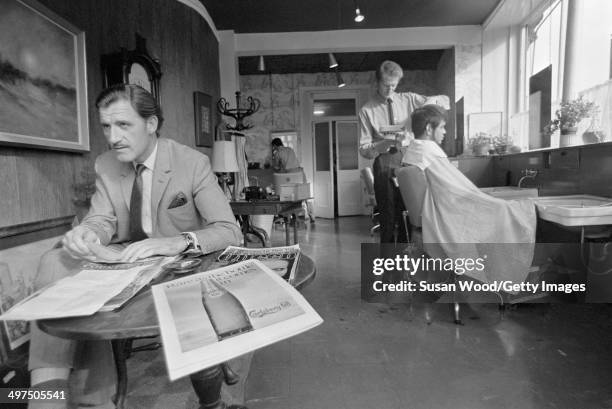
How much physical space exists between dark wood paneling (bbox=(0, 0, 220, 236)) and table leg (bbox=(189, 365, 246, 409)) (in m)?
1.31

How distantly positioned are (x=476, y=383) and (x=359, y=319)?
90 cm

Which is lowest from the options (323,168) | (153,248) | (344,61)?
(153,248)

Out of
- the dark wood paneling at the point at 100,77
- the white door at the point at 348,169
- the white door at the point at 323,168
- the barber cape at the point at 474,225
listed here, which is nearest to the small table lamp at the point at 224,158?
the dark wood paneling at the point at 100,77

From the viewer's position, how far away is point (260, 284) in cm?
79

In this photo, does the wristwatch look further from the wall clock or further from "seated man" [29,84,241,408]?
the wall clock

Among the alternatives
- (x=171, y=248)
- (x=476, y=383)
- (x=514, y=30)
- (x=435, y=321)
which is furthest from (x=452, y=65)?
(x=171, y=248)

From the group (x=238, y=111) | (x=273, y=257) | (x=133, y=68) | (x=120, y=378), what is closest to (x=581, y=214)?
(x=273, y=257)

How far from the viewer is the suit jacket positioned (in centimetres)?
138

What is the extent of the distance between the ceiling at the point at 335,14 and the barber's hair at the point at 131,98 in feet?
13.0

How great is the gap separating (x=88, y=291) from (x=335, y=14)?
538cm

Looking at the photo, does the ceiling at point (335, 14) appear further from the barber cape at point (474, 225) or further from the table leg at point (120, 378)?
the table leg at point (120, 378)

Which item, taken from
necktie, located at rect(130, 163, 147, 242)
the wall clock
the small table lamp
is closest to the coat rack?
the small table lamp

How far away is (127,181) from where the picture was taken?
144 centimetres

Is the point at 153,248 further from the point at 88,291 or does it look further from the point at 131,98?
the point at 131,98
